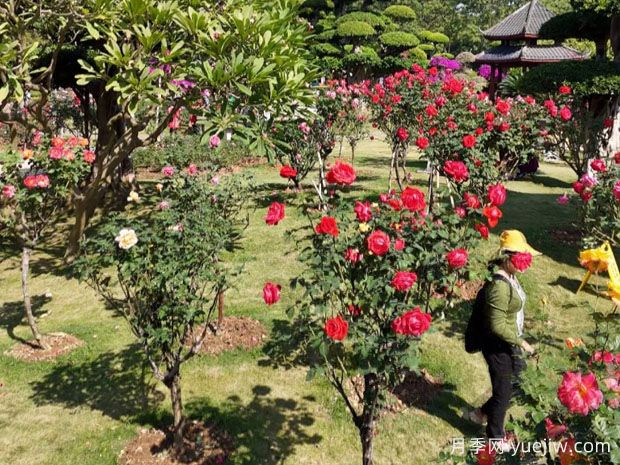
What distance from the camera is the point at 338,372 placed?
558 centimetres

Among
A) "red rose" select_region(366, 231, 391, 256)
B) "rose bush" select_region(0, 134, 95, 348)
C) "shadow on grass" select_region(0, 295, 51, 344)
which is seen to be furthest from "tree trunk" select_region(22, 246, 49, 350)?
"red rose" select_region(366, 231, 391, 256)

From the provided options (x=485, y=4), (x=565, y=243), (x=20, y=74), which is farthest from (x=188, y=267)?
(x=485, y=4)

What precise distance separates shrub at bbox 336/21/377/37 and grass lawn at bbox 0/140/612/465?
1260 inches

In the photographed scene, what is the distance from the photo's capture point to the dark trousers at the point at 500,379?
4.21 metres

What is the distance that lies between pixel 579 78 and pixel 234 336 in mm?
9009

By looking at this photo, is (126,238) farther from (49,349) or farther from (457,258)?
(49,349)

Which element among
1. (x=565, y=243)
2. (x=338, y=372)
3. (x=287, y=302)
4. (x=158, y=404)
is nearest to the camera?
(x=158, y=404)

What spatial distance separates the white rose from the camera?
356 cm

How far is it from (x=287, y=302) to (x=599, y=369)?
204 inches

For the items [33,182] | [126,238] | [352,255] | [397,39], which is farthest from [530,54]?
[126,238]

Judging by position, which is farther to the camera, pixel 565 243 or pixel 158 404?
pixel 565 243

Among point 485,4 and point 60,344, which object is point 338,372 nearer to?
point 60,344

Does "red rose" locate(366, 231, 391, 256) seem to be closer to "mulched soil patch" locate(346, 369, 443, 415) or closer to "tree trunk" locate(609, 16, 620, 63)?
"mulched soil patch" locate(346, 369, 443, 415)

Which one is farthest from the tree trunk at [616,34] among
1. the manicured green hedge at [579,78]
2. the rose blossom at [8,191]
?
the rose blossom at [8,191]
